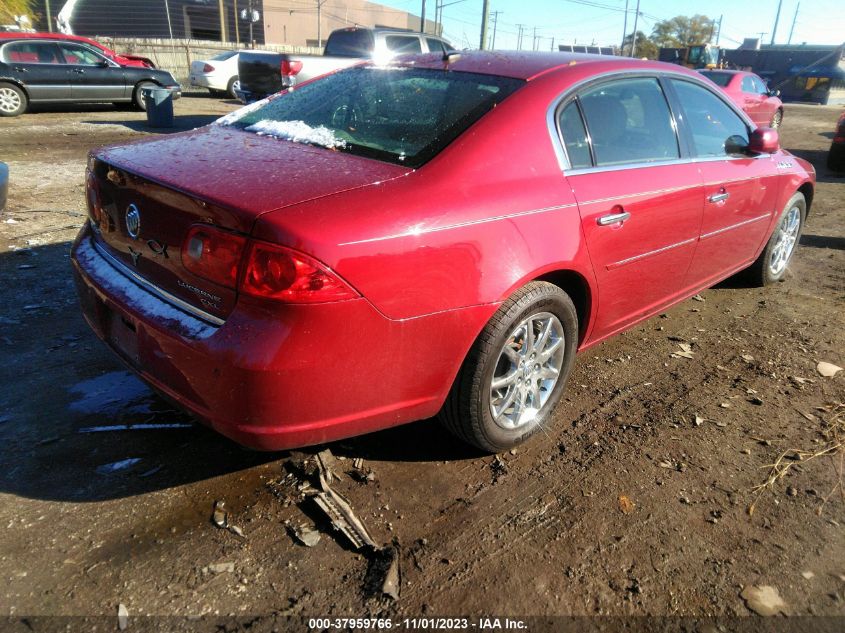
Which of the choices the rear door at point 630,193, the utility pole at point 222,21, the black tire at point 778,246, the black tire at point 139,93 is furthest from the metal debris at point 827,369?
the utility pole at point 222,21

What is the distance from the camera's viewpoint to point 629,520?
2543 mm

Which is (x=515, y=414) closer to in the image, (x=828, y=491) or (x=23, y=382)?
(x=828, y=491)

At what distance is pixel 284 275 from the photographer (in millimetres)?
2043

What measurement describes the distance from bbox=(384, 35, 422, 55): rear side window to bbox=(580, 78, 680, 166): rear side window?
994 cm

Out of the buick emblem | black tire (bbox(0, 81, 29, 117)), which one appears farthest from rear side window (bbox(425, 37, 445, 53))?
the buick emblem

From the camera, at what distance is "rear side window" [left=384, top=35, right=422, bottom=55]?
12586mm

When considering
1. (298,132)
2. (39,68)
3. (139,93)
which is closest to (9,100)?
(39,68)

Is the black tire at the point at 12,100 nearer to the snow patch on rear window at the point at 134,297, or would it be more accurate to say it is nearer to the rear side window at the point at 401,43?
the rear side window at the point at 401,43

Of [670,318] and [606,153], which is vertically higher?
[606,153]

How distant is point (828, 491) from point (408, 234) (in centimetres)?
213

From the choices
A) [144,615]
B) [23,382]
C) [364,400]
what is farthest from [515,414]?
[23,382]

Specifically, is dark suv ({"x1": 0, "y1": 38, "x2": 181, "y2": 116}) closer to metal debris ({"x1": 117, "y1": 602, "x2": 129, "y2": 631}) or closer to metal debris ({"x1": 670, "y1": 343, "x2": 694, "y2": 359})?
metal debris ({"x1": 670, "y1": 343, "x2": 694, "y2": 359})

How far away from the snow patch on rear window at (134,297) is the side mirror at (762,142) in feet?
12.0

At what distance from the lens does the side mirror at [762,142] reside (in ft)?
13.5
